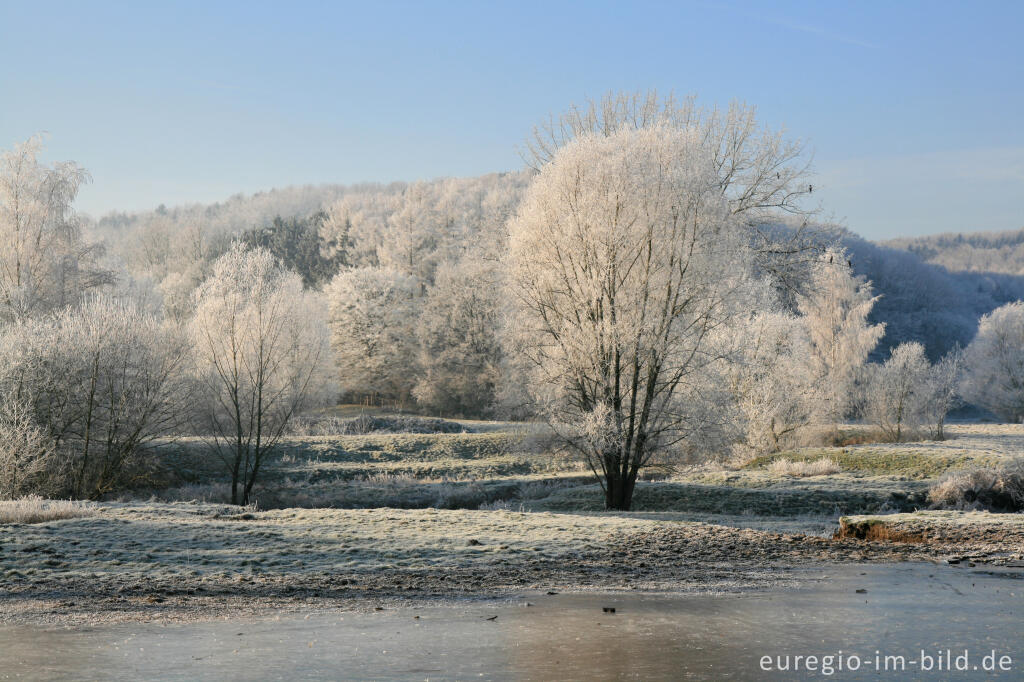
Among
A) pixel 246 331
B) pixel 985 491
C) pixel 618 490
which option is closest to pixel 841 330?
pixel 985 491

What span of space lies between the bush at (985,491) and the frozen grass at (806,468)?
5.74 metres

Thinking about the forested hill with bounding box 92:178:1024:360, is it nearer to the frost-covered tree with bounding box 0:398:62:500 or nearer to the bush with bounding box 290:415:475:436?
the bush with bounding box 290:415:475:436

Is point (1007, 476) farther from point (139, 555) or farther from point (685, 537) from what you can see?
point (139, 555)

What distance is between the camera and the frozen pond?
6949mm

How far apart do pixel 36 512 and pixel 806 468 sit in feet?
73.6

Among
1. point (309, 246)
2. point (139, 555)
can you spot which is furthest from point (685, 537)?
point (309, 246)

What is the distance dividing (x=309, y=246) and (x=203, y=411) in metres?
72.8

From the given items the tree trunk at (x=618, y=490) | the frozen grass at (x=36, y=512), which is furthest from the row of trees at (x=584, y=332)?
the frozen grass at (x=36, y=512)

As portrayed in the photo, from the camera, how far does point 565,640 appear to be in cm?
806

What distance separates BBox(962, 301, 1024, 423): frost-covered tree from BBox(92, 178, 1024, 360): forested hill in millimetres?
13947

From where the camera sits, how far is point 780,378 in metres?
35.0

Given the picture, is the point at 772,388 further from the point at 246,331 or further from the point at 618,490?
the point at 246,331

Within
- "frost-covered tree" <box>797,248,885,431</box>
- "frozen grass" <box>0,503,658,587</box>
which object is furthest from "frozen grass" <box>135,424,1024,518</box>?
"frost-covered tree" <box>797,248,885,431</box>

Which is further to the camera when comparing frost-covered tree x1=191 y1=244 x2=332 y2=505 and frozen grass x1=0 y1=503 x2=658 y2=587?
frost-covered tree x1=191 y1=244 x2=332 y2=505
